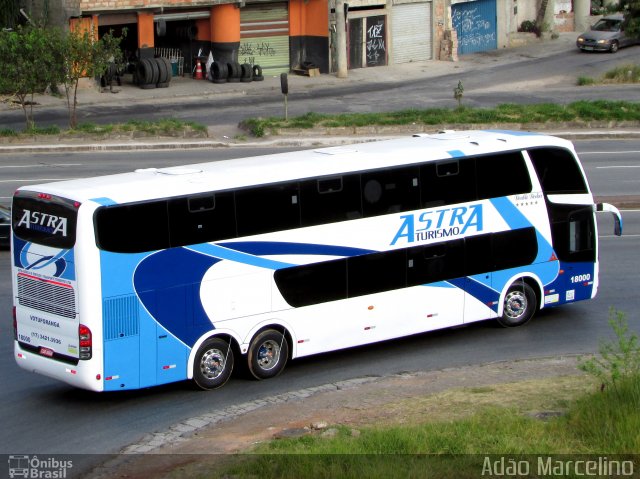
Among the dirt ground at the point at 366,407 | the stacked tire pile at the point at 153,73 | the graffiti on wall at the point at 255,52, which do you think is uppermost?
the graffiti on wall at the point at 255,52

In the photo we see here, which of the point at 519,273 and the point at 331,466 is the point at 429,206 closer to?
the point at 519,273

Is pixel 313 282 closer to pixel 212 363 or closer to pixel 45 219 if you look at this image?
pixel 212 363

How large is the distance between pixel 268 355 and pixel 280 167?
263 cm

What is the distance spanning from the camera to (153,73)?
46.1m

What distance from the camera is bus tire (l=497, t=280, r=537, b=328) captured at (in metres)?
17.8

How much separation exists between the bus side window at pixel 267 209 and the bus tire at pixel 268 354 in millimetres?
1451

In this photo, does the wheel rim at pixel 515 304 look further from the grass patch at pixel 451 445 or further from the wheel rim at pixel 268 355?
the grass patch at pixel 451 445

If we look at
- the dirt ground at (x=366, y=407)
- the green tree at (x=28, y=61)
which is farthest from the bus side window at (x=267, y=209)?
the green tree at (x=28, y=61)

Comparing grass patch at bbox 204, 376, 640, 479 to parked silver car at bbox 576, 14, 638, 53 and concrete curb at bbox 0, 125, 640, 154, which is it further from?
parked silver car at bbox 576, 14, 638, 53

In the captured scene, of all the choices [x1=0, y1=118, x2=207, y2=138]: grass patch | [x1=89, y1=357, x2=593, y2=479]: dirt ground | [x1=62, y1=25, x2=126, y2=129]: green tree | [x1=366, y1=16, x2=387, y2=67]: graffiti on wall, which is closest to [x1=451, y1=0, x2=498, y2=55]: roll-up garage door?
[x1=366, y1=16, x2=387, y2=67]: graffiti on wall

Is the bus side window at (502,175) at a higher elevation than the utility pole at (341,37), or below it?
below

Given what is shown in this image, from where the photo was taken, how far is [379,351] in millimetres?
17047

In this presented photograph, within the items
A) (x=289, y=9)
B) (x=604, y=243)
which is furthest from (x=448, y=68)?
(x=604, y=243)

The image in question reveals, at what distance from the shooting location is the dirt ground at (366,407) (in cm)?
1207
